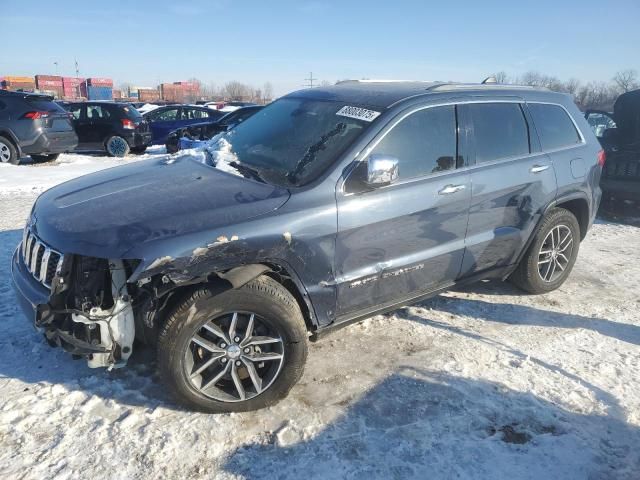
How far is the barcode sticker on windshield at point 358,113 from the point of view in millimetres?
3283

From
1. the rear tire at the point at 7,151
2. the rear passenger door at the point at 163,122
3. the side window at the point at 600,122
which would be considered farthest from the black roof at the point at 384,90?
the rear passenger door at the point at 163,122

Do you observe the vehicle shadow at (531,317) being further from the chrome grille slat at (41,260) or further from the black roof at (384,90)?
the chrome grille slat at (41,260)

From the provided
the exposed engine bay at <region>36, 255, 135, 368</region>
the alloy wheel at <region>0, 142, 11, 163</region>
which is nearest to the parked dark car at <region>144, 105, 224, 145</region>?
the alloy wheel at <region>0, 142, 11, 163</region>

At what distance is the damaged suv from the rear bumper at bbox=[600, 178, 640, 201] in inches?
152

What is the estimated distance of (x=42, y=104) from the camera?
35.6 feet

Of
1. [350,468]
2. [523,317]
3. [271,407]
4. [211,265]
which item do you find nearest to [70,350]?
[211,265]

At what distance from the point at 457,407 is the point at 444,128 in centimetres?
193

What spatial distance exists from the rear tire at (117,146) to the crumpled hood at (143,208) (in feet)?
35.4

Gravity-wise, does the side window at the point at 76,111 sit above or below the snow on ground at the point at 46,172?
above

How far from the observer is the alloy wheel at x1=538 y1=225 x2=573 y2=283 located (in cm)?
443

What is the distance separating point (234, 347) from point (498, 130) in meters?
2.66

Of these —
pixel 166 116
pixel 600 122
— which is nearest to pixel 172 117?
pixel 166 116

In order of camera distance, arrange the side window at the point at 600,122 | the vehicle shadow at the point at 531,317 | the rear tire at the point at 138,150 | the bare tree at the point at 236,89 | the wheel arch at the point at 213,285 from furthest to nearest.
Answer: the bare tree at the point at 236,89 → the rear tire at the point at 138,150 → the side window at the point at 600,122 → the vehicle shadow at the point at 531,317 → the wheel arch at the point at 213,285

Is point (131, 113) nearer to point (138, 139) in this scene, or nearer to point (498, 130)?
point (138, 139)
